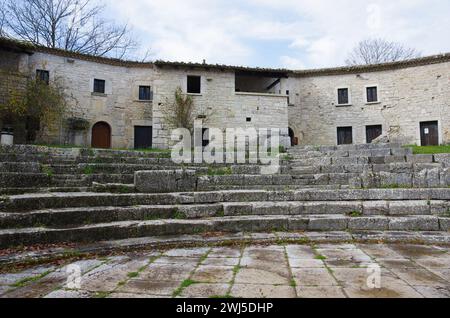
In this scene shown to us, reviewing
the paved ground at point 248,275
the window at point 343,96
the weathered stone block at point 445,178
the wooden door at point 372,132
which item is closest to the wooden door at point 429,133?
the wooden door at point 372,132

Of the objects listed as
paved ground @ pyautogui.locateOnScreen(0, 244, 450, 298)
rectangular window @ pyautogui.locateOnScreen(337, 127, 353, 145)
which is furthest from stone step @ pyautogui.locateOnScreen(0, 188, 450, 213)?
rectangular window @ pyautogui.locateOnScreen(337, 127, 353, 145)

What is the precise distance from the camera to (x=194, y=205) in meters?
5.82

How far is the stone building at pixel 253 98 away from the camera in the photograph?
1770cm

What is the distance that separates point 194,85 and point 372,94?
11.8 m

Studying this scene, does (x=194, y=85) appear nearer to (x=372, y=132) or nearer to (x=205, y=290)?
(x=372, y=132)

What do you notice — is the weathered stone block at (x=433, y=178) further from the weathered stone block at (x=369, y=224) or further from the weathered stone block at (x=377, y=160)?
the weathered stone block at (x=369, y=224)

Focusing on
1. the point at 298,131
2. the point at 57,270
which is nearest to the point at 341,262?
the point at 57,270

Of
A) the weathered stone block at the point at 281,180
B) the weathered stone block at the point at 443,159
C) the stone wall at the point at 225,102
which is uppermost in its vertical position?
the stone wall at the point at 225,102

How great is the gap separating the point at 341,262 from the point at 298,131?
1827 cm

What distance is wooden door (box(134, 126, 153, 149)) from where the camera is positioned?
1995 centimetres

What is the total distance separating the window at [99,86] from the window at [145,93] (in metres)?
2.28

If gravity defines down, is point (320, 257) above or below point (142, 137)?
below

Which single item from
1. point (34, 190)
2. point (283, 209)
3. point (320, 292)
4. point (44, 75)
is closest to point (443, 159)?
point (283, 209)
